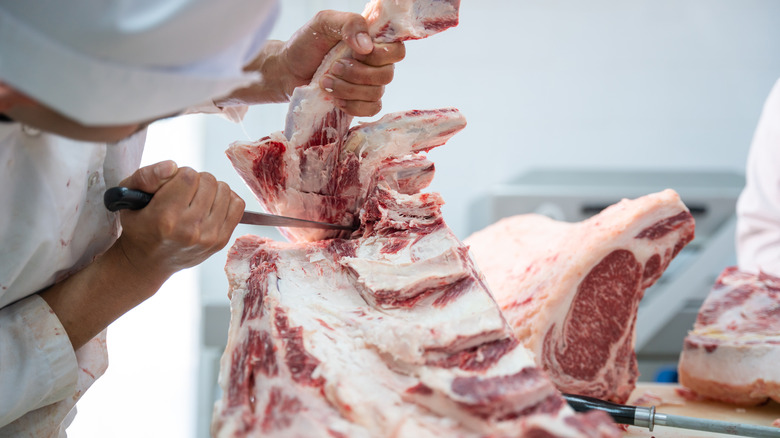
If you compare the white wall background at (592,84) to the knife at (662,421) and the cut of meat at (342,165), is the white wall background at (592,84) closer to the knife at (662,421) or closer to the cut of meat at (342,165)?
the cut of meat at (342,165)

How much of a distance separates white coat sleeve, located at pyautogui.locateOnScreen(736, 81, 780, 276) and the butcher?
2.18 m

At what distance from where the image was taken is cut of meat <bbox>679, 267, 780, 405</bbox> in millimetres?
1999

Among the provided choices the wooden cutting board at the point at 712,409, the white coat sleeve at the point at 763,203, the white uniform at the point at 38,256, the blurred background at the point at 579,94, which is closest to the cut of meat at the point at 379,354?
the white uniform at the point at 38,256

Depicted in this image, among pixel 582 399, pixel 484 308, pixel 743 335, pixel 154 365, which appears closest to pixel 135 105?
pixel 484 308

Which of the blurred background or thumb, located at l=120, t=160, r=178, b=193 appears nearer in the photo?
thumb, located at l=120, t=160, r=178, b=193

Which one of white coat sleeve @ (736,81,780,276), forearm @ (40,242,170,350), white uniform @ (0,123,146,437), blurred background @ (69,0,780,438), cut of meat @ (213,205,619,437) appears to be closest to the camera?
cut of meat @ (213,205,619,437)

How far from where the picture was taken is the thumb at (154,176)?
1.38 m

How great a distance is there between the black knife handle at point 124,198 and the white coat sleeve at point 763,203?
2684 mm

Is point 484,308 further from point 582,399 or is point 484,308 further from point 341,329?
point 582,399

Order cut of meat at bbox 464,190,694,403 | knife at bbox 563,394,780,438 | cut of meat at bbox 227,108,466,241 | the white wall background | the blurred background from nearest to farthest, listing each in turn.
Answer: knife at bbox 563,394,780,438 → cut of meat at bbox 227,108,466,241 → cut of meat at bbox 464,190,694,403 → the blurred background → the white wall background

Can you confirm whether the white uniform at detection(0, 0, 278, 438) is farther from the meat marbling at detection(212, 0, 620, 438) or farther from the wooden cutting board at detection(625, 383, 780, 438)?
the wooden cutting board at detection(625, 383, 780, 438)

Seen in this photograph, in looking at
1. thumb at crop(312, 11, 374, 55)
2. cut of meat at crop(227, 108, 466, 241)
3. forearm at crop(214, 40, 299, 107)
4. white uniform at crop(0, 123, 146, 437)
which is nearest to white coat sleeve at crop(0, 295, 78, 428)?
white uniform at crop(0, 123, 146, 437)

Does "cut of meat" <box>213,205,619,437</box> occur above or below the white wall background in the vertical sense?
below

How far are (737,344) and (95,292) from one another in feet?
6.35
